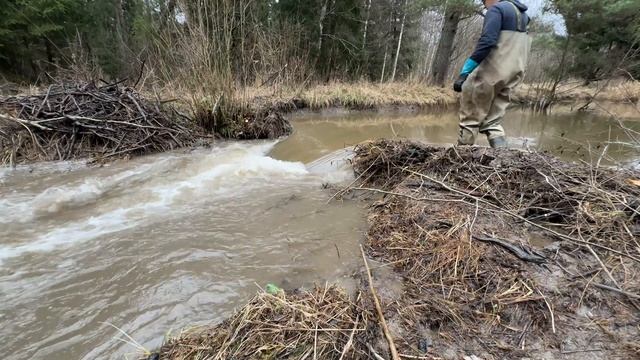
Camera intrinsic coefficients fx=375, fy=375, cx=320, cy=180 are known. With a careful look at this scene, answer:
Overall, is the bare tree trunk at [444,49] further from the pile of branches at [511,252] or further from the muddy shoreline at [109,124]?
the pile of branches at [511,252]

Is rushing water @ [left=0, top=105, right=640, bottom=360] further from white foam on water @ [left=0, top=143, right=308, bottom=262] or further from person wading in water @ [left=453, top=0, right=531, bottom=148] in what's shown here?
person wading in water @ [left=453, top=0, right=531, bottom=148]

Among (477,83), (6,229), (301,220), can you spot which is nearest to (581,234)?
(301,220)

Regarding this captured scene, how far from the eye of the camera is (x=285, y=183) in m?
4.13

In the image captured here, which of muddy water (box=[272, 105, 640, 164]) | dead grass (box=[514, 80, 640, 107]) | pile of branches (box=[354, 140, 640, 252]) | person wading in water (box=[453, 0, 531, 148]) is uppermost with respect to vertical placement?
person wading in water (box=[453, 0, 531, 148])

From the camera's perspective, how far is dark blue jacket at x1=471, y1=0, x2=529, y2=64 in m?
3.80

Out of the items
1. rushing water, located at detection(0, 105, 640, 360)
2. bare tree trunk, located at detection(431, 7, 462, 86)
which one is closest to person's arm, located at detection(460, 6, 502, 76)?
rushing water, located at detection(0, 105, 640, 360)

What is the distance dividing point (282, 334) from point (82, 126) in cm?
481

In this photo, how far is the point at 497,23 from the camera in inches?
149

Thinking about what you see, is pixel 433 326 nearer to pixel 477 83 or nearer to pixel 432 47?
pixel 477 83

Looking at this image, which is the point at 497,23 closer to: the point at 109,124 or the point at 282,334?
the point at 282,334

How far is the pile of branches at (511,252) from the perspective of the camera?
1643 mm

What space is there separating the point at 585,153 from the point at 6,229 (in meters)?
6.62

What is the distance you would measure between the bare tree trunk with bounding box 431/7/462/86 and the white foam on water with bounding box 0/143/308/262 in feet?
33.6

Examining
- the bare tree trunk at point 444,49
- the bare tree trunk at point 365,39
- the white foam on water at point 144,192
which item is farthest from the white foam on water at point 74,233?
the bare tree trunk at point 365,39
